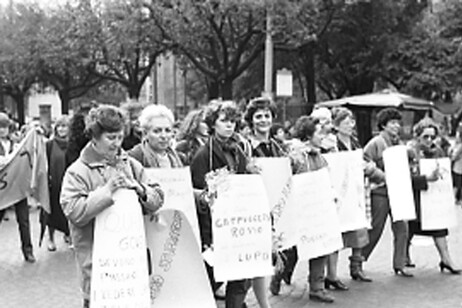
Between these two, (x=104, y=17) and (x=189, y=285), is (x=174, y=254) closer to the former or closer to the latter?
(x=189, y=285)

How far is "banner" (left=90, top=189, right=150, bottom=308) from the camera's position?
4371mm

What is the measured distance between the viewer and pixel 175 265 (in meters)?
5.17

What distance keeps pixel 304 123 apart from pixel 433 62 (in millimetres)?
22699

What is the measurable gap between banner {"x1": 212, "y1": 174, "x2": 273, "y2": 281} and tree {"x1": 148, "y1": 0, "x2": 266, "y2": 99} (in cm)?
1741

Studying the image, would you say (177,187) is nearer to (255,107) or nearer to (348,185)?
(255,107)

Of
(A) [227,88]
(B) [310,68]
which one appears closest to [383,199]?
(A) [227,88]

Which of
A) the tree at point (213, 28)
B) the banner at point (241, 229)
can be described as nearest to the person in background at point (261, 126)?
the banner at point (241, 229)

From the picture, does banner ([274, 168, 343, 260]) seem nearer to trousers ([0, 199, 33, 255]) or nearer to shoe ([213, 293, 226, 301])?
shoe ([213, 293, 226, 301])

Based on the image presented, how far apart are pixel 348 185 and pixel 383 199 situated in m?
0.87

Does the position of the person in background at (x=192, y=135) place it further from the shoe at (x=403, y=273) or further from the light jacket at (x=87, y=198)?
the shoe at (x=403, y=273)

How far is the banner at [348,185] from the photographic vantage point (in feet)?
24.7

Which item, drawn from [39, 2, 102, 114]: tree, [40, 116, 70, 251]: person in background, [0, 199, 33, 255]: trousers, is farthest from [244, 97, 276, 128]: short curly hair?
[39, 2, 102, 114]: tree

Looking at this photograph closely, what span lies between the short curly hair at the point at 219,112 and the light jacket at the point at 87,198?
1.36 meters

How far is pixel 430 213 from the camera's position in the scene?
834cm
